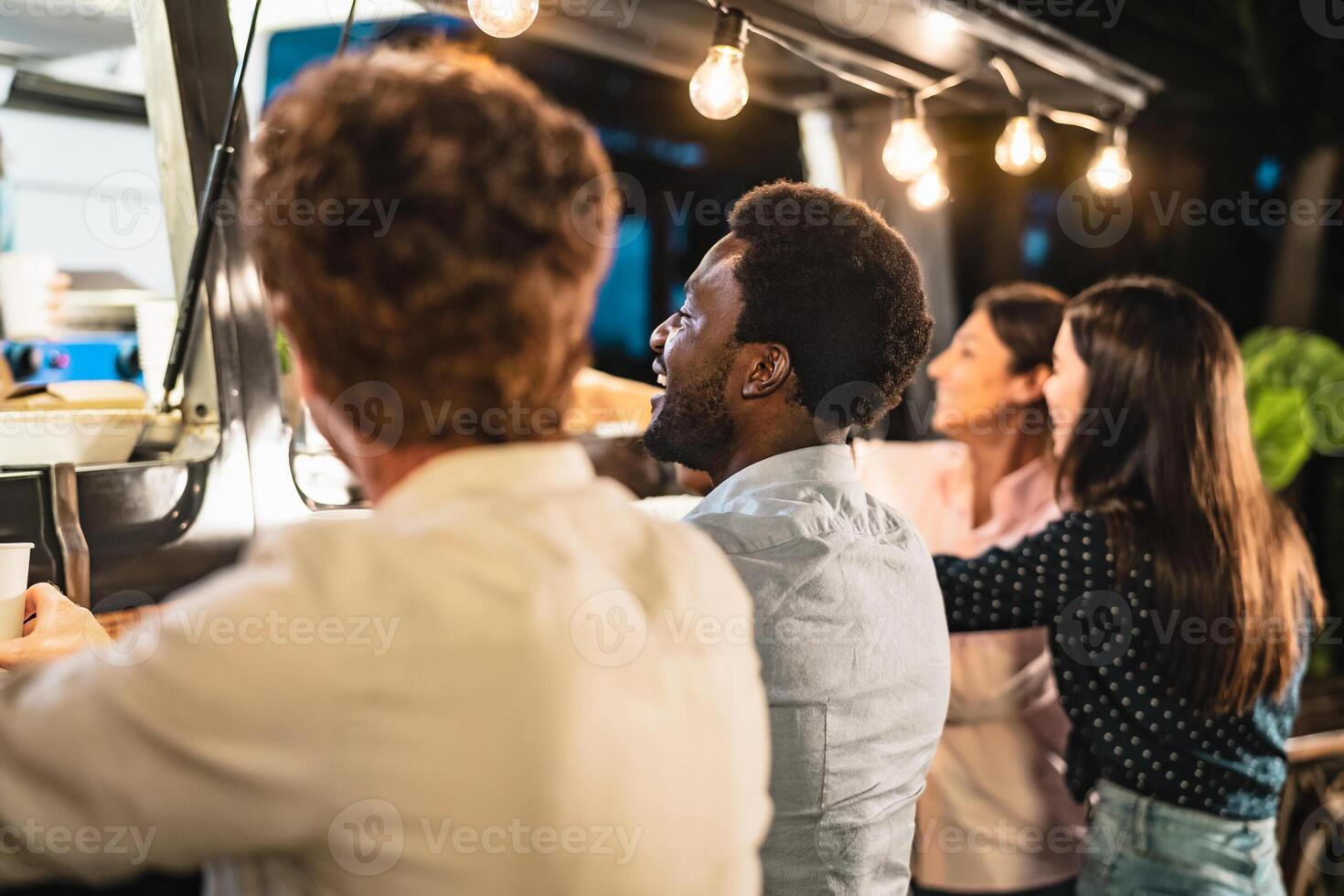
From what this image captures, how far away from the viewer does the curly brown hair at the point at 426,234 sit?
0.81m

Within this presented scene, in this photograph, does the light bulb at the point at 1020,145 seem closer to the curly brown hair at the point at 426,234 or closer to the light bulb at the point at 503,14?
the light bulb at the point at 503,14

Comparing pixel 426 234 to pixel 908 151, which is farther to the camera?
pixel 908 151

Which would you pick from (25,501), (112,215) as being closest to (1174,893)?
(25,501)

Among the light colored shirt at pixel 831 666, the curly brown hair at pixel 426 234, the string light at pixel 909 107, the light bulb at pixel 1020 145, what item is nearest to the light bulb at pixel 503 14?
the string light at pixel 909 107

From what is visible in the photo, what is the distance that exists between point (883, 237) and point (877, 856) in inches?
31.6

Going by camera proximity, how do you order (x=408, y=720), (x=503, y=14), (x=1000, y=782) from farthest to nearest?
(x=1000, y=782), (x=503, y=14), (x=408, y=720)

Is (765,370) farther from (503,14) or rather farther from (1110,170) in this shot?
(1110,170)

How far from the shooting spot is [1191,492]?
2041 millimetres

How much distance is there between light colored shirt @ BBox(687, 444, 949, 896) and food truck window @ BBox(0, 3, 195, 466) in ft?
3.50

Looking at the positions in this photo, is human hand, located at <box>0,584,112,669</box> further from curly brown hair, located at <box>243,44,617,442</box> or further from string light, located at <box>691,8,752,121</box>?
string light, located at <box>691,8,752,121</box>

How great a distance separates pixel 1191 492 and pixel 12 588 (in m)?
1.87

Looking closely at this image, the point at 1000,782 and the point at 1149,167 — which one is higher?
the point at 1149,167

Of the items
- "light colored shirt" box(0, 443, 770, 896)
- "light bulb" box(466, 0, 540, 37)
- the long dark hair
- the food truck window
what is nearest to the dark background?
the food truck window

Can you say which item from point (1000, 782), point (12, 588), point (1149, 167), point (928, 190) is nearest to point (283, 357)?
point (12, 588)
